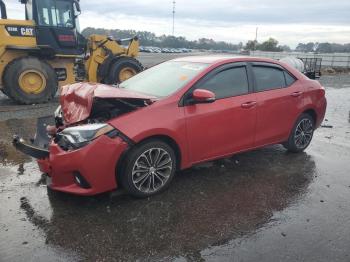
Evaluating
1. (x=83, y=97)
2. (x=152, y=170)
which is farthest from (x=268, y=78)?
(x=83, y=97)

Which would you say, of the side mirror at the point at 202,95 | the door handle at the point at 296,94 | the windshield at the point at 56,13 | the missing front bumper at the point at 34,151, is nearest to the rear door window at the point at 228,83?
the side mirror at the point at 202,95

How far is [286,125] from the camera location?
18.4 ft

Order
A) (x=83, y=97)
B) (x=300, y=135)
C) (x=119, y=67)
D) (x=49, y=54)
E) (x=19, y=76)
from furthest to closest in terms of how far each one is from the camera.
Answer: (x=119, y=67)
(x=49, y=54)
(x=19, y=76)
(x=300, y=135)
(x=83, y=97)

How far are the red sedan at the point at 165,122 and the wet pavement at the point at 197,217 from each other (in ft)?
1.00

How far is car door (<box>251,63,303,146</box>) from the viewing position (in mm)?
5195

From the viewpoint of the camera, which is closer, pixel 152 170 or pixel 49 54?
pixel 152 170

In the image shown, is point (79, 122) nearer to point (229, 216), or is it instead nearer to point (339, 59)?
point (229, 216)

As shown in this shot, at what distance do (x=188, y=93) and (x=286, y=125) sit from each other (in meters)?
2.01

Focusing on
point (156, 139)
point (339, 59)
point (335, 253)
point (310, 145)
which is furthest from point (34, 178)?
point (339, 59)

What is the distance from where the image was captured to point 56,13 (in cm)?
1098

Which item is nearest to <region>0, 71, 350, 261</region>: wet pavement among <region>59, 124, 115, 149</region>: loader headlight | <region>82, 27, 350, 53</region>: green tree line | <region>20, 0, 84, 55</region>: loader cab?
<region>59, 124, 115, 149</region>: loader headlight

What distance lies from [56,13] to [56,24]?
0.33m

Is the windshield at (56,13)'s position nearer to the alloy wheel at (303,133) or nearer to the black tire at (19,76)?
the black tire at (19,76)

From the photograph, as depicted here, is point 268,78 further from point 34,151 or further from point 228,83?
point 34,151
